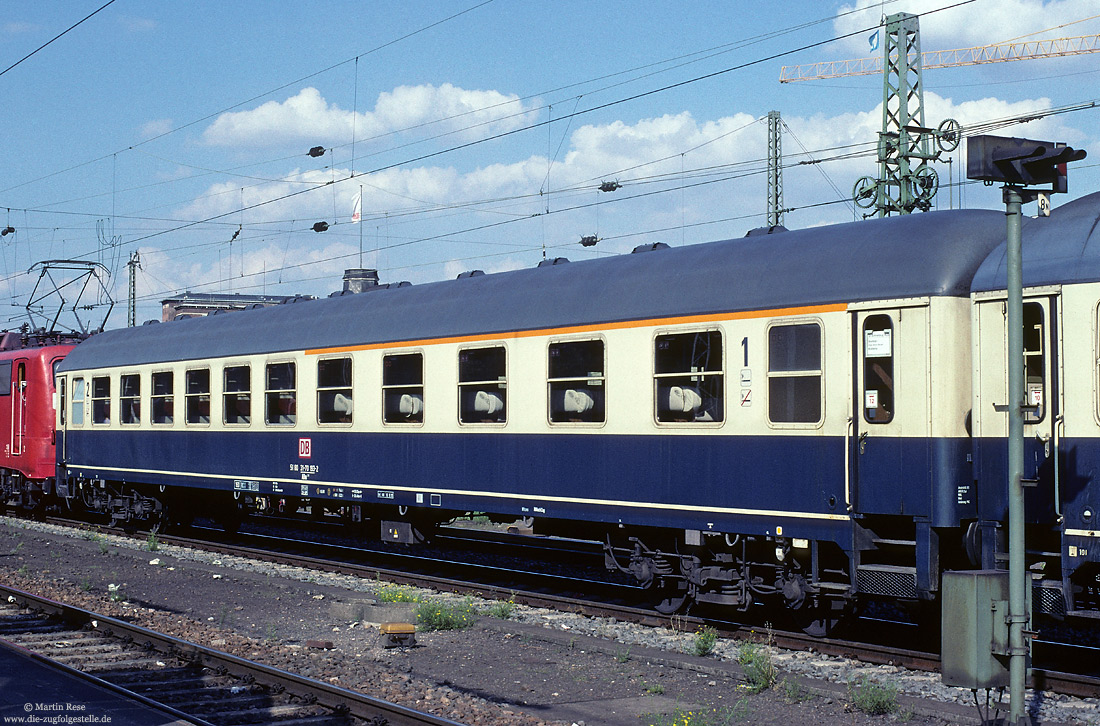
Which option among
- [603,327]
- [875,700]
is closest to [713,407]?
[603,327]

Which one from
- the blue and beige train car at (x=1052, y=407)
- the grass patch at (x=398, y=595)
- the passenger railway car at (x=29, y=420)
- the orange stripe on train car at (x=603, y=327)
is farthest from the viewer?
the passenger railway car at (x=29, y=420)

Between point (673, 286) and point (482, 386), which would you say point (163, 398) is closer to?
point (482, 386)

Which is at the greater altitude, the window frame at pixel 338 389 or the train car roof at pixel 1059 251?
the train car roof at pixel 1059 251

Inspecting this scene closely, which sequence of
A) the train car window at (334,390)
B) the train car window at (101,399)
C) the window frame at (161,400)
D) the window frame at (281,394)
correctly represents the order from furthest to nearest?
the train car window at (101,399), the window frame at (161,400), the window frame at (281,394), the train car window at (334,390)

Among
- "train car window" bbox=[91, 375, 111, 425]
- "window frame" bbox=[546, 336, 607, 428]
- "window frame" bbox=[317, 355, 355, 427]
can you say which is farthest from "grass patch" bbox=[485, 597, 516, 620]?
"train car window" bbox=[91, 375, 111, 425]

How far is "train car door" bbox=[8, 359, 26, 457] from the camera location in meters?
26.8

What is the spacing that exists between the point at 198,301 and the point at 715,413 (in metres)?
74.5

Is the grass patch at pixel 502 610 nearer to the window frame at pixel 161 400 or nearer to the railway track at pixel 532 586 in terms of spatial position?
the railway track at pixel 532 586

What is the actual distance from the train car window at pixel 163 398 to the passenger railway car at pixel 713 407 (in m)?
3.13

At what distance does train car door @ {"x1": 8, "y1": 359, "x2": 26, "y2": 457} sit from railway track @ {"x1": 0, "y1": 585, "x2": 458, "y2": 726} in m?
14.2

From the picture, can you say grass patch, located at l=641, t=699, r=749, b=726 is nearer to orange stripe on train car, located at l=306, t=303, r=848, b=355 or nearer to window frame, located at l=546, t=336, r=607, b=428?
orange stripe on train car, located at l=306, t=303, r=848, b=355

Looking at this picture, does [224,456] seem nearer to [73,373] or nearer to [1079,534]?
[73,373]

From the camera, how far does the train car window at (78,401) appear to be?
79.8ft

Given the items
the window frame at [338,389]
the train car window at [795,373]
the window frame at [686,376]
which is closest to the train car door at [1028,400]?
the train car window at [795,373]
